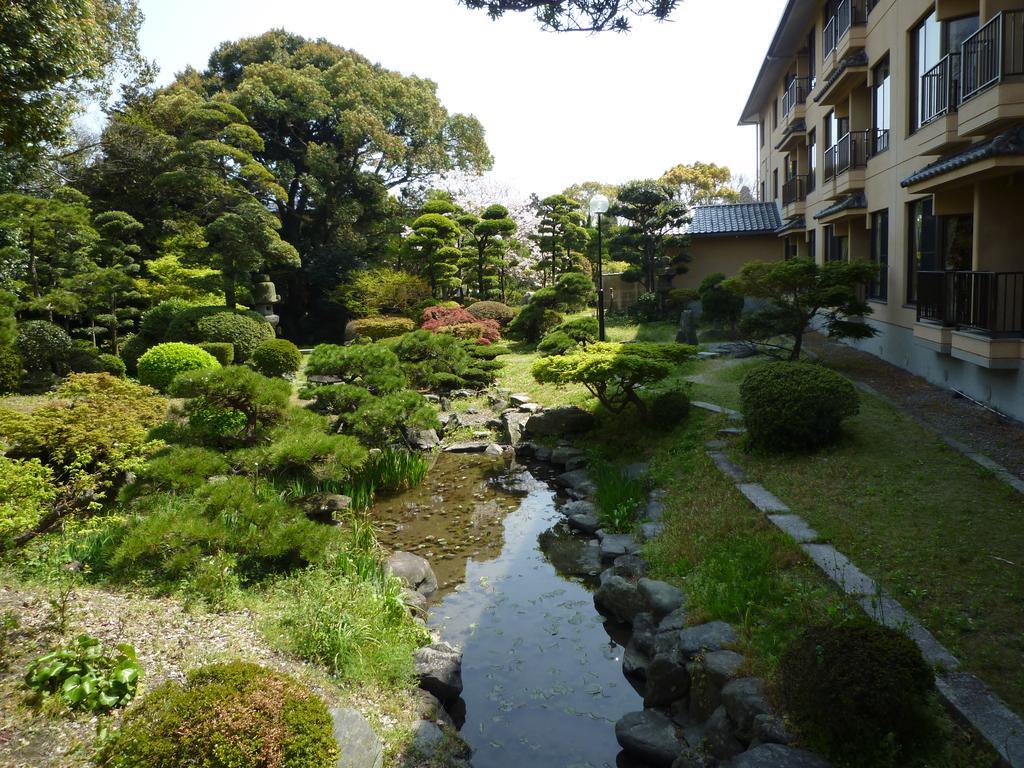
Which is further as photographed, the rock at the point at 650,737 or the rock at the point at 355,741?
the rock at the point at 650,737

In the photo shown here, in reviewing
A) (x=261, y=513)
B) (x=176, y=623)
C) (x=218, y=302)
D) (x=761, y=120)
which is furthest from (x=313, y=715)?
(x=761, y=120)

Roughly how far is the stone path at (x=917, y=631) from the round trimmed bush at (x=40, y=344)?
42.0 feet

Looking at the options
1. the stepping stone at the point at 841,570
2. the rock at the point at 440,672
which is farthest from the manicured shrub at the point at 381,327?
the stepping stone at the point at 841,570

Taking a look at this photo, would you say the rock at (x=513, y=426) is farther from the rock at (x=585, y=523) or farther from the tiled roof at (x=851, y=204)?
the tiled roof at (x=851, y=204)

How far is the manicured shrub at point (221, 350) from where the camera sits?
1504 centimetres

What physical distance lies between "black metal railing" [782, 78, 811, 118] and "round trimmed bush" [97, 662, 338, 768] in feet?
66.2

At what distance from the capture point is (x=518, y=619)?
21.3ft

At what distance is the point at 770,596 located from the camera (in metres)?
5.20

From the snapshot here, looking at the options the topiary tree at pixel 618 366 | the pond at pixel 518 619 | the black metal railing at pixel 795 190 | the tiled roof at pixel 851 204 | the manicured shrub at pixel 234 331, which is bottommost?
the pond at pixel 518 619

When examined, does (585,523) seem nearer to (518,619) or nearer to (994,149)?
(518,619)

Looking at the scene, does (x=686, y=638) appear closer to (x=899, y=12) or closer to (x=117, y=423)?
A: (x=117, y=423)

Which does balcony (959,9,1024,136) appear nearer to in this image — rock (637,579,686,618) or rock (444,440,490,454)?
rock (637,579,686,618)

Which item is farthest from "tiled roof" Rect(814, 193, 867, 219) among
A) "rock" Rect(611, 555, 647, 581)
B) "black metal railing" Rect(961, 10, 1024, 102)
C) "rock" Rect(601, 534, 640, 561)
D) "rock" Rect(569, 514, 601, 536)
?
"rock" Rect(611, 555, 647, 581)

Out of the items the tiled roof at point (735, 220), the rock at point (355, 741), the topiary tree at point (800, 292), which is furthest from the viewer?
the tiled roof at point (735, 220)
